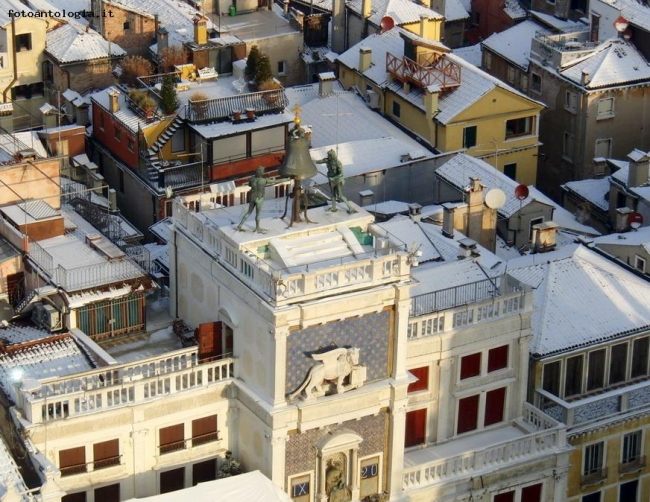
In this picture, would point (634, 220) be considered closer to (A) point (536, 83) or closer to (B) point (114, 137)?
(A) point (536, 83)

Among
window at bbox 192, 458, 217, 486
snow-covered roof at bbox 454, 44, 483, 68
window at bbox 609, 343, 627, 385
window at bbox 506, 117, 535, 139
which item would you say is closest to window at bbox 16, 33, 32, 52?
window at bbox 506, 117, 535, 139

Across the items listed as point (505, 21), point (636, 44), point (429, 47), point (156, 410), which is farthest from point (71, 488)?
point (505, 21)

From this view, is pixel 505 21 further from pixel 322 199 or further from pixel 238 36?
pixel 322 199

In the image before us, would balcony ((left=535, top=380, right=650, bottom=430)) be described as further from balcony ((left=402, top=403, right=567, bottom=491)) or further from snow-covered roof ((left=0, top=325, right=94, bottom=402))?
snow-covered roof ((left=0, top=325, right=94, bottom=402))

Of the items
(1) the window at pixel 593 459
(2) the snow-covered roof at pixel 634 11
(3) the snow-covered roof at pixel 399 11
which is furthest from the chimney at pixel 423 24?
(1) the window at pixel 593 459

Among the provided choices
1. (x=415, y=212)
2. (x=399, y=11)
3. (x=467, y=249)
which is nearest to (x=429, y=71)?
(x=399, y=11)
